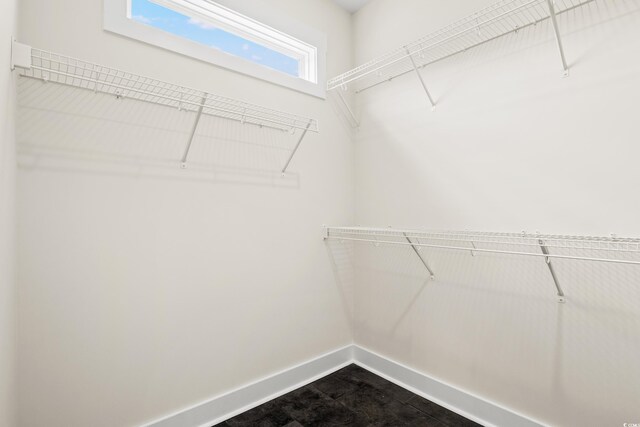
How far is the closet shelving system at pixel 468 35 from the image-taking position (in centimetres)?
148

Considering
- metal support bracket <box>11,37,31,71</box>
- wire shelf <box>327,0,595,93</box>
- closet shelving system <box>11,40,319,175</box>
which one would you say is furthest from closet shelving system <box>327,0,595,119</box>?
metal support bracket <box>11,37,31,71</box>

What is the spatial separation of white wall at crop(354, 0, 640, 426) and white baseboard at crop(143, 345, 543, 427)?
0.20 ft

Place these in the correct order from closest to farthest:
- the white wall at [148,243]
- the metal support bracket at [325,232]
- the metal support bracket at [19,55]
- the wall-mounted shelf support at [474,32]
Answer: the metal support bracket at [19,55] < the white wall at [148,243] < the wall-mounted shelf support at [474,32] < the metal support bracket at [325,232]

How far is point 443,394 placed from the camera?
1.92m

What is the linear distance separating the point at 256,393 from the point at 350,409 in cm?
56

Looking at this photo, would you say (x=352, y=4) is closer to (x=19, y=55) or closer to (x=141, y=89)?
(x=141, y=89)

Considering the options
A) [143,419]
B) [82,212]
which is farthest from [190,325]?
[82,212]

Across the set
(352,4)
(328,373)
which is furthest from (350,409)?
(352,4)

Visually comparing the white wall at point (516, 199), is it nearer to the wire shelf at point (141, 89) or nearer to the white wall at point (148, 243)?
the white wall at point (148, 243)

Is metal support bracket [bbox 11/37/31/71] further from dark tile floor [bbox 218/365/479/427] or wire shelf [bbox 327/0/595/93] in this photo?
dark tile floor [bbox 218/365/479/427]

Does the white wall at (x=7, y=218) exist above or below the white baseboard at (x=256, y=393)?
above

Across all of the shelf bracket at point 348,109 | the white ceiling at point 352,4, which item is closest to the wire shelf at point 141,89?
the shelf bracket at point 348,109

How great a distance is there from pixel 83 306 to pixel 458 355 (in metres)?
1.94

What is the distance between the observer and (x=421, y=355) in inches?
81.4
